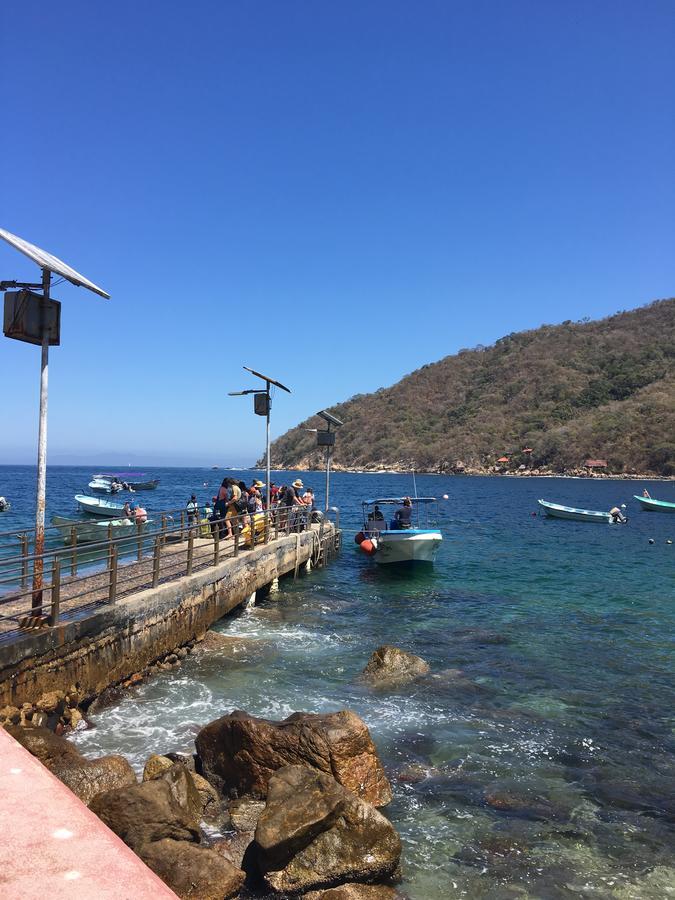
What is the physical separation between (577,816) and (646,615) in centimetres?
1116

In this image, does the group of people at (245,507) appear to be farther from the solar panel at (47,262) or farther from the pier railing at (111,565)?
the solar panel at (47,262)

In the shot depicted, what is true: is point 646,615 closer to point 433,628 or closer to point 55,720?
point 433,628

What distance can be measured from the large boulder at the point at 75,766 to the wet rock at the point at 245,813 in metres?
1.02

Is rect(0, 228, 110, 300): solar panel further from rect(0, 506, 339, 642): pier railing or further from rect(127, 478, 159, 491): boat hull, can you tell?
rect(127, 478, 159, 491): boat hull

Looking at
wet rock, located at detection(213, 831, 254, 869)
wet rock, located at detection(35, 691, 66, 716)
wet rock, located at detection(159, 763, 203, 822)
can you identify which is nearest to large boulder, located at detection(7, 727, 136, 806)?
wet rock, located at detection(159, 763, 203, 822)

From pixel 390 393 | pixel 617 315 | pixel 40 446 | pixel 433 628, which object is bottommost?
pixel 433 628

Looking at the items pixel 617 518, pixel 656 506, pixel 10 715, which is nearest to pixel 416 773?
pixel 10 715

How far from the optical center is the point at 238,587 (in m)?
15.0

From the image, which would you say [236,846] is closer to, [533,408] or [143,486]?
[143,486]

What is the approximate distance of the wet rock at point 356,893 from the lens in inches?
195

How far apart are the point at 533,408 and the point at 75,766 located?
14041 centimetres

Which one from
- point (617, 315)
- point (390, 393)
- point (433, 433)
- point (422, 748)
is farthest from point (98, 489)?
point (617, 315)

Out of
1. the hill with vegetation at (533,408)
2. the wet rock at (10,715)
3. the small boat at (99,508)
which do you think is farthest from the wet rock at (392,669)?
the hill with vegetation at (533,408)

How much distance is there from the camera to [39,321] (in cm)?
837
